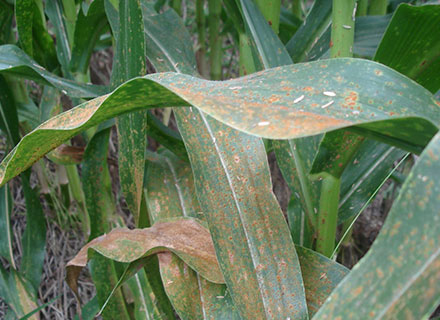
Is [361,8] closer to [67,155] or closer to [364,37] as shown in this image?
[364,37]

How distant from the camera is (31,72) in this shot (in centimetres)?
55

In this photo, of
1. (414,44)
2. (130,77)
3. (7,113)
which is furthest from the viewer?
(7,113)

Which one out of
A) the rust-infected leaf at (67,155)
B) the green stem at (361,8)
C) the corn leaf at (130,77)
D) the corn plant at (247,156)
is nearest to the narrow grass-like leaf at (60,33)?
the corn plant at (247,156)

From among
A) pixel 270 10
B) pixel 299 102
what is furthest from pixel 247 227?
pixel 270 10

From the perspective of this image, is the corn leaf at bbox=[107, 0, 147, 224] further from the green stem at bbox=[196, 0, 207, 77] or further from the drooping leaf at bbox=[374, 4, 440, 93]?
the green stem at bbox=[196, 0, 207, 77]

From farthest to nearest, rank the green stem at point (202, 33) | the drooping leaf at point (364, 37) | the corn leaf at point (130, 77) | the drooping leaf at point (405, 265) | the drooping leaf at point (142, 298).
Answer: the green stem at point (202, 33) → the drooping leaf at point (142, 298) → the drooping leaf at point (364, 37) → the corn leaf at point (130, 77) → the drooping leaf at point (405, 265)

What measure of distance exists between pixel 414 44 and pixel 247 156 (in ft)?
0.59

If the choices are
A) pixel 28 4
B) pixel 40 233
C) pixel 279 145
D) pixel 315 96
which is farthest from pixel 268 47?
pixel 40 233

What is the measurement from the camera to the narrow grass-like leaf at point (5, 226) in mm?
783

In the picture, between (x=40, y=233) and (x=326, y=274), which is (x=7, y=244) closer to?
(x=40, y=233)

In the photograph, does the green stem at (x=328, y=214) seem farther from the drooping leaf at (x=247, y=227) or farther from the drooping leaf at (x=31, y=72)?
the drooping leaf at (x=31, y=72)

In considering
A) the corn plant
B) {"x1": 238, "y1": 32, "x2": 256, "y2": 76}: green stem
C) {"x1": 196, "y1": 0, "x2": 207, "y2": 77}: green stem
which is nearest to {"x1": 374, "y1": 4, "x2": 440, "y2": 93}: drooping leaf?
the corn plant

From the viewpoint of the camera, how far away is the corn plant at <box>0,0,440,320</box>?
226 millimetres

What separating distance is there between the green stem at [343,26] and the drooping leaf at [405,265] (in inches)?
8.3
